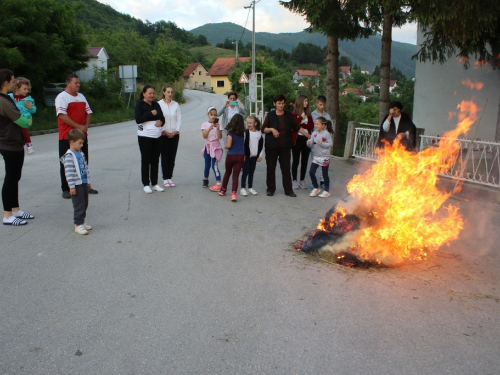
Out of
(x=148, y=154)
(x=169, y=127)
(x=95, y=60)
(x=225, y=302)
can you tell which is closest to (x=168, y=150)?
(x=169, y=127)

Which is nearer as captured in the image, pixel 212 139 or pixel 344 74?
pixel 212 139

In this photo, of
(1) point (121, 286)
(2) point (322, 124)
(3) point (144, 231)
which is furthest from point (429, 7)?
(1) point (121, 286)

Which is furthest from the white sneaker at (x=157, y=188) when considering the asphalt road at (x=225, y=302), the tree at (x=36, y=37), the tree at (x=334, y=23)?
the tree at (x=36, y=37)

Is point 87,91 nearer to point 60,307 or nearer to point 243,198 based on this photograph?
point 243,198

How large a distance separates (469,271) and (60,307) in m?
4.26

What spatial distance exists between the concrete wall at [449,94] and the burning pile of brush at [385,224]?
29.1 feet

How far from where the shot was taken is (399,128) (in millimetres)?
7969

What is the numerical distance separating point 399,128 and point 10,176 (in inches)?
254

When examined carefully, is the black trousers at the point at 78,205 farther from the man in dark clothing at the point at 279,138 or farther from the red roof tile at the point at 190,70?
the red roof tile at the point at 190,70

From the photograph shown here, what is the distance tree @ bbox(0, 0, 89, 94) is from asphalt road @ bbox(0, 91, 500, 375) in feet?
58.2

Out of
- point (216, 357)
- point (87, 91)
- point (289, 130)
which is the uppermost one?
point (87, 91)

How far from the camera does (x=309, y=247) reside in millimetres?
5344

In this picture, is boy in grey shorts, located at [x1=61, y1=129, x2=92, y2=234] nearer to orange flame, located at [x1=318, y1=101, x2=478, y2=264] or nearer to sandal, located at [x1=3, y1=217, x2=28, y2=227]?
sandal, located at [x1=3, y1=217, x2=28, y2=227]

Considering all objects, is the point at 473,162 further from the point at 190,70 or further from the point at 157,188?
the point at 190,70
